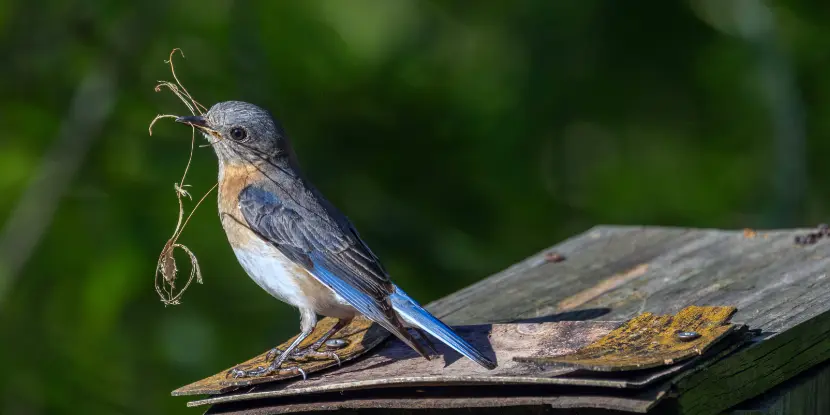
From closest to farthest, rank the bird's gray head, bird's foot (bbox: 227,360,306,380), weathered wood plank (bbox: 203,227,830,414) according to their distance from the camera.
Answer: weathered wood plank (bbox: 203,227,830,414), bird's foot (bbox: 227,360,306,380), the bird's gray head

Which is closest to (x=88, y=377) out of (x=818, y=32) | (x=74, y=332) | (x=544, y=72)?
(x=74, y=332)

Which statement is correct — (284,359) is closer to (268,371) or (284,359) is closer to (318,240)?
(268,371)

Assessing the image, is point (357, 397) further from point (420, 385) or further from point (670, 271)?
point (670, 271)

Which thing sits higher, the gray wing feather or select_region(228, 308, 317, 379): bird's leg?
the gray wing feather

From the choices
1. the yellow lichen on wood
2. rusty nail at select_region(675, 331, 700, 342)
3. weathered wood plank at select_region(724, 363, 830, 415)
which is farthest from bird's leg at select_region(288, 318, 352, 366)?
weathered wood plank at select_region(724, 363, 830, 415)

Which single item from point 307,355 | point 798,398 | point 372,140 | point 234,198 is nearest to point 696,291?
point 798,398

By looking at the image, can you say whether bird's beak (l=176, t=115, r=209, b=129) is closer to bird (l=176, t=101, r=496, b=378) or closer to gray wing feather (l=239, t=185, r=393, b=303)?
bird (l=176, t=101, r=496, b=378)
